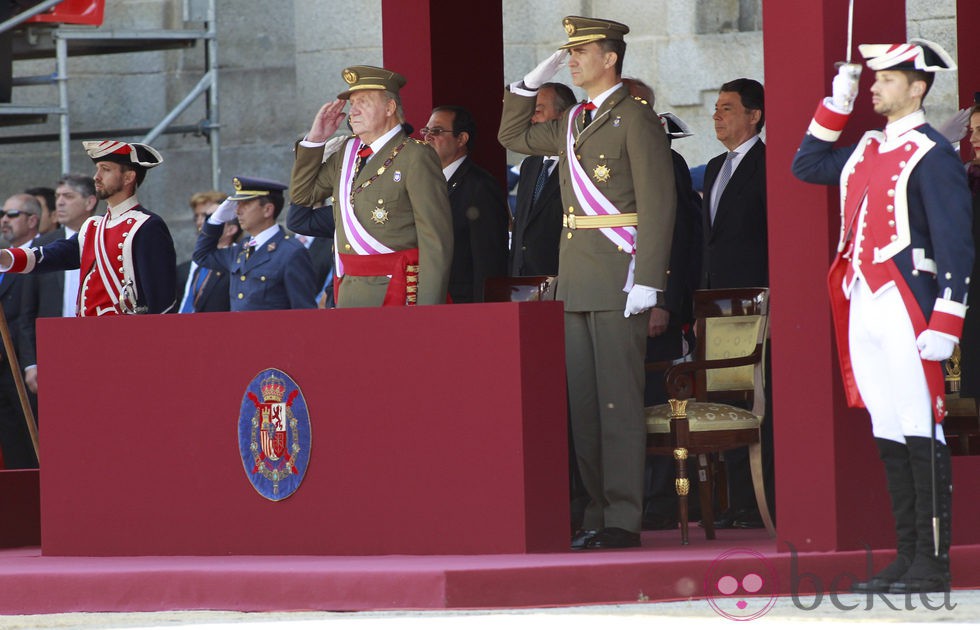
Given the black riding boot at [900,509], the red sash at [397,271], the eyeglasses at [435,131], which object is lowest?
the black riding boot at [900,509]

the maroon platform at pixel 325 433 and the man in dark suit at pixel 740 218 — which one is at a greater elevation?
the man in dark suit at pixel 740 218

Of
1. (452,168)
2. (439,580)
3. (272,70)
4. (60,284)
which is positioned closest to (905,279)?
(439,580)

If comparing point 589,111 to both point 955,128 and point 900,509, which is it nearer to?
point 955,128

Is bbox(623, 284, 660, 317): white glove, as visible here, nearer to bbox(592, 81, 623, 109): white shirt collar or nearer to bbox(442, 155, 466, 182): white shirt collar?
bbox(592, 81, 623, 109): white shirt collar

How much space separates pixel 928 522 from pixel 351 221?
2.64 metres

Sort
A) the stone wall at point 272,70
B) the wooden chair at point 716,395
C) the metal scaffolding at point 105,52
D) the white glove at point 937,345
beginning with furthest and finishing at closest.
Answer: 1. the stone wall at point 272,70
2. the metal scaffolding at point 105,52
3. the wooden chair at point 716,395
4. the white glove at point 937,345

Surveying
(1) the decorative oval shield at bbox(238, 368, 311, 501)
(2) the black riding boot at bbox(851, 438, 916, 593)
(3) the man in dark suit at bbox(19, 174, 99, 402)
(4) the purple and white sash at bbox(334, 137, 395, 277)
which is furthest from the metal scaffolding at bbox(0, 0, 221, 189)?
(2) the black riding boot at bbox(851, 438, 916, 593)

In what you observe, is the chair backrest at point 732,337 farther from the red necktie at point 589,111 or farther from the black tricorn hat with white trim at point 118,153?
the black tricorn hat with white trim at point 118,153

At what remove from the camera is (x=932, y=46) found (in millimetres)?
6879

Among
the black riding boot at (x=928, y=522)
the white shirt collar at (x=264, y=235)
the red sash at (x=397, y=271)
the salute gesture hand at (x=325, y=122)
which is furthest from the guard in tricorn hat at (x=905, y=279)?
the white shirt collar at (x=264, y=235)

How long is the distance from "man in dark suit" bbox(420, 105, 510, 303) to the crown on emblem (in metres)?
1.40

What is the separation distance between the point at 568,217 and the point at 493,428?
1.06m

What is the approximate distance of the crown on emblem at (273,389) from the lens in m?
7.74

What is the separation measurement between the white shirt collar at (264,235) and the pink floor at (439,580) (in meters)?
3.51
